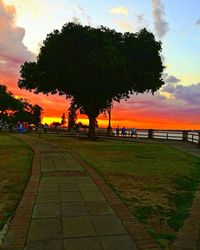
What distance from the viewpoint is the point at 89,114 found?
36125mm

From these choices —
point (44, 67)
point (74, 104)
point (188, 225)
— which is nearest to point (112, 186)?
point (188, 225)

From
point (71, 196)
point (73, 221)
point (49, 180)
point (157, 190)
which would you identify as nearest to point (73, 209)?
point (73, 221)

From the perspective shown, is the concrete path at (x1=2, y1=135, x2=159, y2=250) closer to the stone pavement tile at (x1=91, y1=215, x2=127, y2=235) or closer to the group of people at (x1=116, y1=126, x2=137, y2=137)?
the stone pavement tile at (x1=91, y1=215, x2=127, y2=235)

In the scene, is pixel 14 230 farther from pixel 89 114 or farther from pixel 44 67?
pixel 89 114

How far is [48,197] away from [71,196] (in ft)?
1.81

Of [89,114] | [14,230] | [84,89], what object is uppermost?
[84,89]

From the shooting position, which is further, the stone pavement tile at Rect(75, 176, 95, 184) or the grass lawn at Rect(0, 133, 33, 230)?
the stone pavement tile at Rect(75, 176, 95, 184)

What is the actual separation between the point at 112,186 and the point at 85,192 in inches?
48.8

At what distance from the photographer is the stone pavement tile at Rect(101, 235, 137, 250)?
5.00m

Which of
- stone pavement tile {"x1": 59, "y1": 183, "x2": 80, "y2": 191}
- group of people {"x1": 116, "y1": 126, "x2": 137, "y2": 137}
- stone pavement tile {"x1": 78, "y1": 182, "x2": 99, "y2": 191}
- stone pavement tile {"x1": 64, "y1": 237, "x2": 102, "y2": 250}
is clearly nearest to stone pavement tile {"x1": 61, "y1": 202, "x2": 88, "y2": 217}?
stone pavement tile {"x1": 64, "y1": 237, "x2": 102, "y2": 250}

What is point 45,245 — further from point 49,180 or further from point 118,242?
point 49,180

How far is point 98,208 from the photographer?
7105 mm

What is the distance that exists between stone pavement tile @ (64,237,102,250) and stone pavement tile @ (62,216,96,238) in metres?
0.18

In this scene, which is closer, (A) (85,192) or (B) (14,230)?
(B) (14,230)
